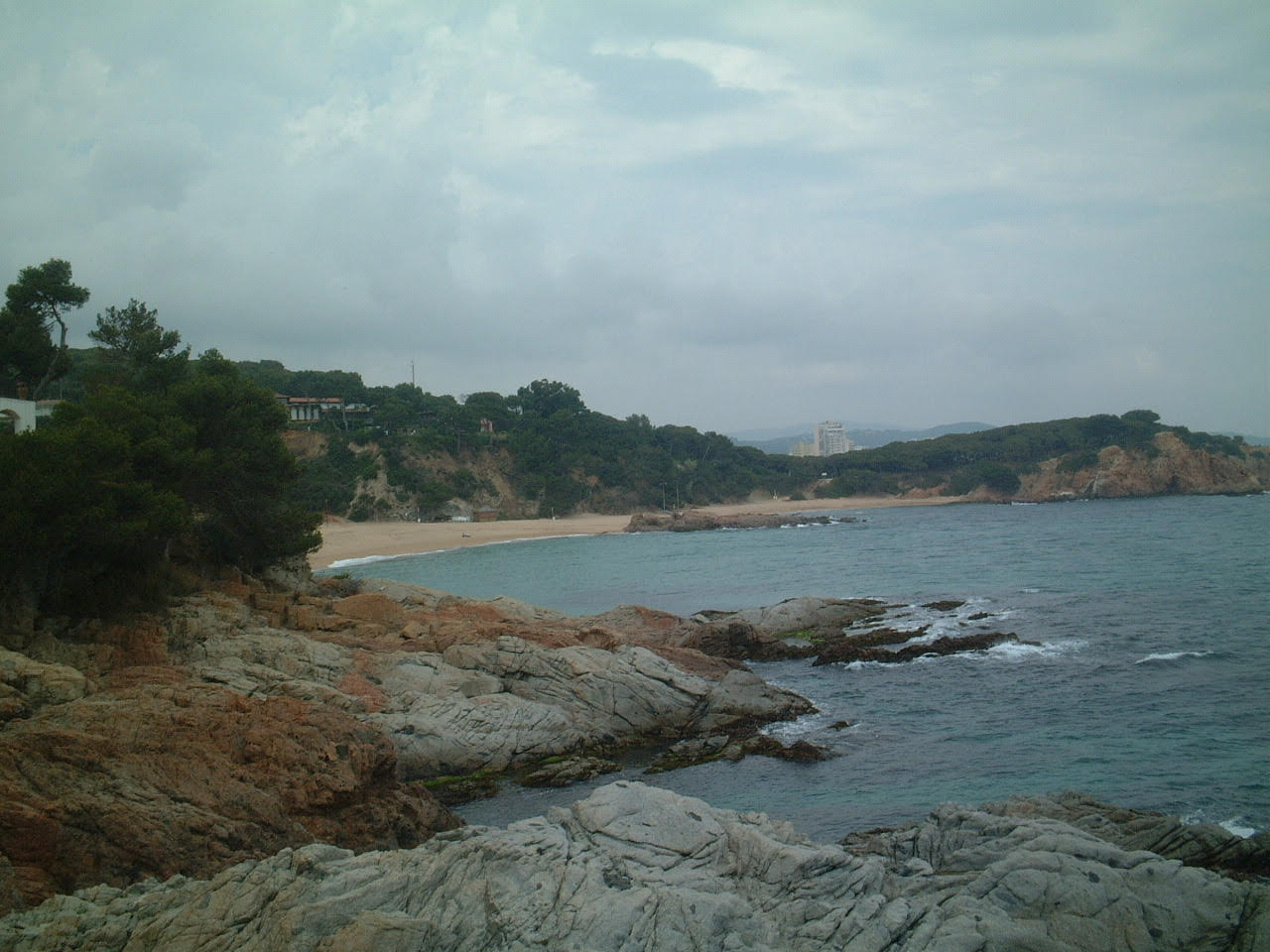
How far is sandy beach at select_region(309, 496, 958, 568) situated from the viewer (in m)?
58.1

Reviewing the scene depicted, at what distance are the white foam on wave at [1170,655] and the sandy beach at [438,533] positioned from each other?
39.0m

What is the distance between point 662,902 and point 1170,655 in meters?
17.8

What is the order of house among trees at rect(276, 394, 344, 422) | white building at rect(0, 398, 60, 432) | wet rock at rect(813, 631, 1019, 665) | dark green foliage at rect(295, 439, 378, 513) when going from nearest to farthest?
1. wet rock at rect(813, 631, 1019, 665)
2. white building at rect(0, 398, 60, 432)
3. dark green foliage at rect(295, 439, 378, 513)
4. house among trees at rect(276, 394, 344, 422)

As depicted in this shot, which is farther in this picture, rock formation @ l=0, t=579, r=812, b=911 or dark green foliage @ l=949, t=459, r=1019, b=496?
dark green foliage @ l=949, t=459, r=1019, b=496

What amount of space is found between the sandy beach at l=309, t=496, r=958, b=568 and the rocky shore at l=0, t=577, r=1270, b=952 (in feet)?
117

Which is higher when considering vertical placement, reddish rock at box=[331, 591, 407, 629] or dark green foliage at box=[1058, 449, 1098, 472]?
dark green foliage at box=[1058, 449, 1098, 472]

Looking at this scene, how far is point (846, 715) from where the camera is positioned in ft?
60.0

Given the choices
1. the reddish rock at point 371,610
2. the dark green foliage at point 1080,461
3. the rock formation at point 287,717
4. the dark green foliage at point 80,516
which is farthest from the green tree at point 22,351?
the dark green foliage at point 1080,461

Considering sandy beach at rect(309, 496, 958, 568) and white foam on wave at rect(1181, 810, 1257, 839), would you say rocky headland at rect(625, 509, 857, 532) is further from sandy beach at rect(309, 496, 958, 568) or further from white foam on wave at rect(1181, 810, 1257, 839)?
white foam on wave at rect(1181, 810, 1257, 839)

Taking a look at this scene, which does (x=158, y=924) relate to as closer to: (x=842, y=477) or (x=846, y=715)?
(x=846, y=715)

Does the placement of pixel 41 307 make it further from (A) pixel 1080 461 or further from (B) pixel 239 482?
(A) pixel 1080 461

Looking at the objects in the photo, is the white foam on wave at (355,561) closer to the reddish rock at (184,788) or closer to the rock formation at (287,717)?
the rock formation at (287,717)

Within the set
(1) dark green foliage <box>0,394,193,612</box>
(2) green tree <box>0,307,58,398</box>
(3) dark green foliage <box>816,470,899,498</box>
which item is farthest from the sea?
(3) dark green foliage <box>816,470,899,498</box>

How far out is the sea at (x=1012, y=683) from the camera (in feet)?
44.3
